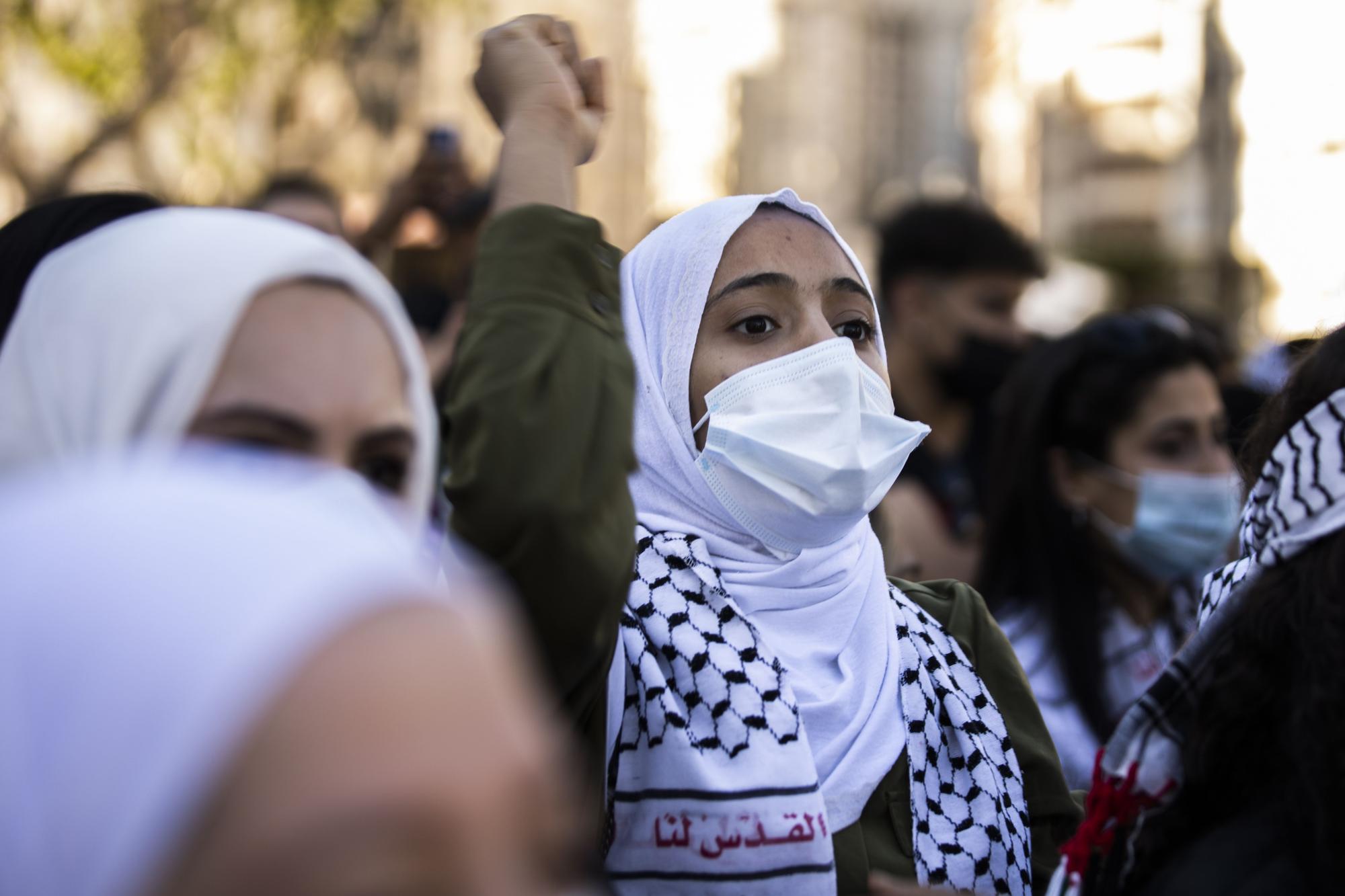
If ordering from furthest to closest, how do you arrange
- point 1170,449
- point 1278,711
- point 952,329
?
1. point 952,329
2. point 1170,449
3. point 1278,711

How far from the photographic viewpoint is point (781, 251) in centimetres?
215

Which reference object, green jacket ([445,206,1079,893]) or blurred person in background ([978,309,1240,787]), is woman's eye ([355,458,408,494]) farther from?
blurred person in background ([978,309,1240,787])

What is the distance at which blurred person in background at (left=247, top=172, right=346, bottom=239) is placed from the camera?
415 centimetres

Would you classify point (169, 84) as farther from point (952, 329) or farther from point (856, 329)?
point (856, 329)

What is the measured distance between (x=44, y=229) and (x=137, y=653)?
1.15m

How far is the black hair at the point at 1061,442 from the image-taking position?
337 cm

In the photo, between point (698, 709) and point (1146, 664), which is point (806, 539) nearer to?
point (698, 709)

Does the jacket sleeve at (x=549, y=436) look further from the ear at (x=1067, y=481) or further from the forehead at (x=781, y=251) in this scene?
the ear at (x=1067, y=481)

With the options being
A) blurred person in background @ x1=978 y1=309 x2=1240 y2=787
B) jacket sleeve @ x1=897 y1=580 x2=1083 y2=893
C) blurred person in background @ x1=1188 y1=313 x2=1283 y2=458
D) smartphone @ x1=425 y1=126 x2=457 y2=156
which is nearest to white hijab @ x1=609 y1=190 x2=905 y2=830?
jacket sleeve @ x1=897 y1=580 x2=1083 y2=893

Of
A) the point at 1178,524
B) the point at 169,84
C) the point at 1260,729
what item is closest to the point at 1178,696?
the point at 1260,729

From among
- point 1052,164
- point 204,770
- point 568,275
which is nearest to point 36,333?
point 568,275

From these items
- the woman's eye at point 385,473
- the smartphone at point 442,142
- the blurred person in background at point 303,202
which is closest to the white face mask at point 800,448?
the woman's eye at point 385,473

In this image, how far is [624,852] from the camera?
5.91 feet

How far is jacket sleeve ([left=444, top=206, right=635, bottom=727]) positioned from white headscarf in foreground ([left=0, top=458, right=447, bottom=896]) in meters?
0.71
